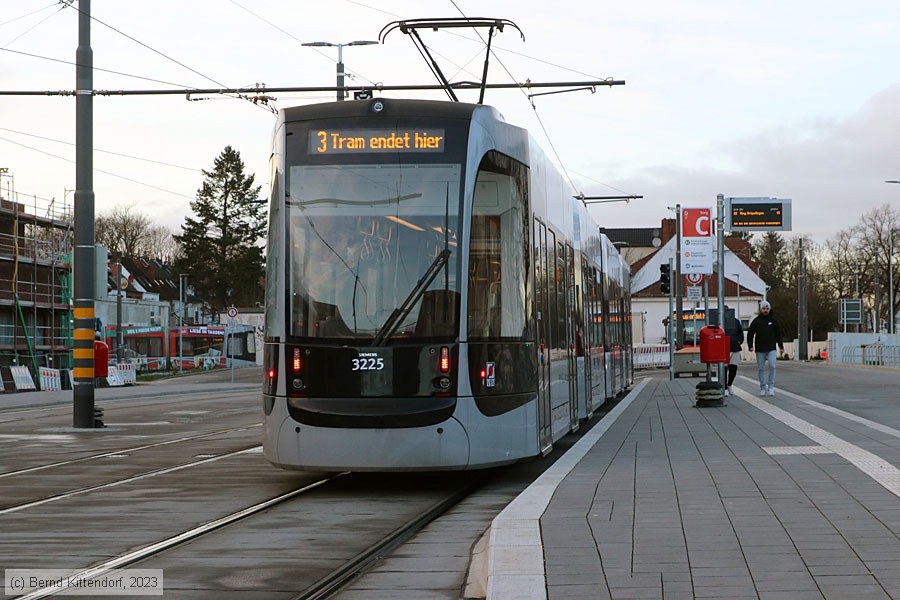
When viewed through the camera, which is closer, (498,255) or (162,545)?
(162,545)

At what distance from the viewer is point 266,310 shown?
1123cm

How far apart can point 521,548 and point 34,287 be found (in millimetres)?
53282

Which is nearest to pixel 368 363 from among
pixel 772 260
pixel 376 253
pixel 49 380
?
pixel 376 253

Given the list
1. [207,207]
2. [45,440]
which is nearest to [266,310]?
[45,440]

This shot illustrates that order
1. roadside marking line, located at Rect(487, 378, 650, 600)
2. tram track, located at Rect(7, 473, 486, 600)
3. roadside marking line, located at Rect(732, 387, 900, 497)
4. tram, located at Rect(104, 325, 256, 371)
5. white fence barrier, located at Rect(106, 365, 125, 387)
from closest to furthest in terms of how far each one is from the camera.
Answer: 1. roadside marking line, located at Rect(487, 378, 650, 600)
2. tram track, located at Rect(7, 473, 486, 600)
3. roadside marking line, located at Rect(732, 387, 900, 497)
4. white fence barrier, located at Rect(106, 365, 125, 387)
5. tram, located at Rect(104, 325, 256, 371)

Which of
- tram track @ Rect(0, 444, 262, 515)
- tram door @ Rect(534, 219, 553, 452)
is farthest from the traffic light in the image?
tram door @ Rect(534, 219, 553, 452)

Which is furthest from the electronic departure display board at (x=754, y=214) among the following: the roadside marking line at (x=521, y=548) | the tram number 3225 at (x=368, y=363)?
the tram number 3225 at (x=368, y=363)

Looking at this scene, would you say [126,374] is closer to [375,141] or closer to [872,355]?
[872,355]

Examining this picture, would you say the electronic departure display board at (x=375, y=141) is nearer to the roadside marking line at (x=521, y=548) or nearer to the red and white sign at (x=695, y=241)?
the roadside marking line at (x=521, y=548)

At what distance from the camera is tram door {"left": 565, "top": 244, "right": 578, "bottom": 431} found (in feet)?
52.5

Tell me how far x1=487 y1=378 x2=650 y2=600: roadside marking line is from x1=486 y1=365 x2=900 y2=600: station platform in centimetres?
1

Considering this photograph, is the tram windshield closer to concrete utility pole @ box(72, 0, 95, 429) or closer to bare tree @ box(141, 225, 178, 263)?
concrete utility pole @ box(72, 0, 95, 429)

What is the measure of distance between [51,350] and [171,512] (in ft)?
165

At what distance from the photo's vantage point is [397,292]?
11.0m
